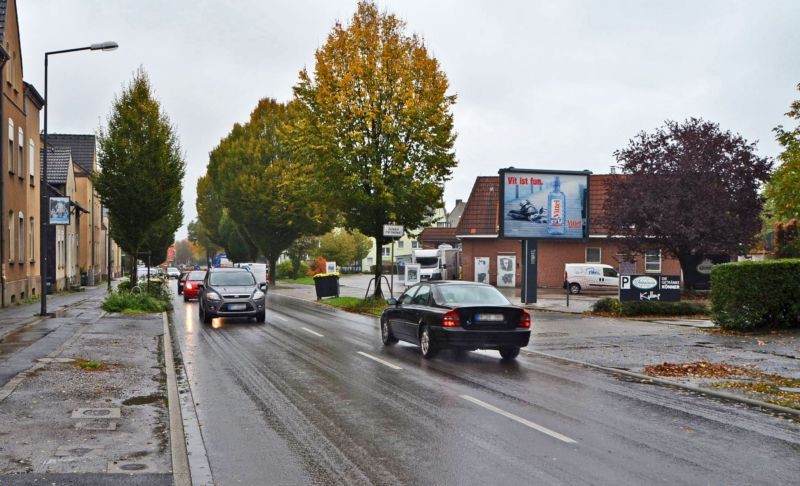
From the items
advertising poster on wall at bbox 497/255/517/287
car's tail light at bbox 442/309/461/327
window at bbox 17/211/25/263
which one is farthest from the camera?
advertising poster on wall at bbox 497/255/517/287

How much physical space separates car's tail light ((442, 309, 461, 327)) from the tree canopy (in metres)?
21.6

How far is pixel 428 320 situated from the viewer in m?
13.9

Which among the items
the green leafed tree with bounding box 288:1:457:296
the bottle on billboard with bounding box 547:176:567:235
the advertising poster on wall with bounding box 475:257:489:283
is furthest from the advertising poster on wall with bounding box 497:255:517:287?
the green leafed tree with bounding box 288:1:457:296

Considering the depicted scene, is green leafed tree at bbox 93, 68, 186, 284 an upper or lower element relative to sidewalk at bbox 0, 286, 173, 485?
upper

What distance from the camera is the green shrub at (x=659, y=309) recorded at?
24281mm

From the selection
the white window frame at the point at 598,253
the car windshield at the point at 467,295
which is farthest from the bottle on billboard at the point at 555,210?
the white window frame at the point at 598,253

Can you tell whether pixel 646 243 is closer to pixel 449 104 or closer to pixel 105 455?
pixel 449 104

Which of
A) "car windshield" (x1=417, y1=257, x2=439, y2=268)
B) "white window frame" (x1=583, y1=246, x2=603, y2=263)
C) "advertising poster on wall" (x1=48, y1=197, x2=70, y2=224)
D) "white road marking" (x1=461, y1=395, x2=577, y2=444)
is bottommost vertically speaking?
"white road marking" (x1=461, y1=395, x2=577, y2=444)

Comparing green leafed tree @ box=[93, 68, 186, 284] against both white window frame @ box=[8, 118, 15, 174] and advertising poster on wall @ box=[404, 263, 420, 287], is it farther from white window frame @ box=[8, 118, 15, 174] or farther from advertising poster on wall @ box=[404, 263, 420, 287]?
advertising poster on wall @ box=[404, 263, 420, 287]

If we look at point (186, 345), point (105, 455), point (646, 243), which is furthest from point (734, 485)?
point (646, 243)

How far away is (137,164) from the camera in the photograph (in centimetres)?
2777

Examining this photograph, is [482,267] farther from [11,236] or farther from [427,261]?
[11,236]

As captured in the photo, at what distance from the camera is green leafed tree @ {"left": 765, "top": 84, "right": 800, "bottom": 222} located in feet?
140

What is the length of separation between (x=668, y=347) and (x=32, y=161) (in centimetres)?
2901
